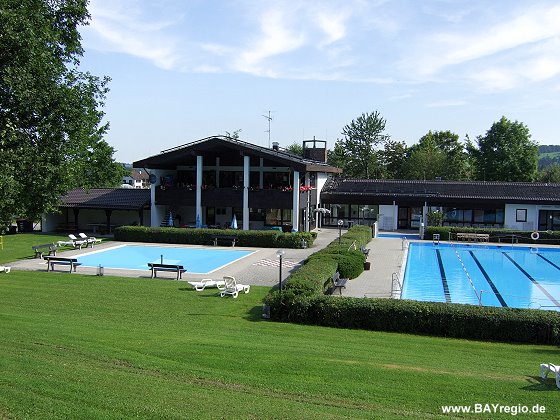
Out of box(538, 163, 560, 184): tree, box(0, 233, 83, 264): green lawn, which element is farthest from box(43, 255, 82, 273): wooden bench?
box(538, 163, 560, 184): tree

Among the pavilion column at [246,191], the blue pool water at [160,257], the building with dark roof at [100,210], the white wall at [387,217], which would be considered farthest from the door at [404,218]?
the building with dark roof at [100,210]

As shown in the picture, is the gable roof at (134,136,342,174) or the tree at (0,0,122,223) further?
the gable roof at (134,136,342,174)

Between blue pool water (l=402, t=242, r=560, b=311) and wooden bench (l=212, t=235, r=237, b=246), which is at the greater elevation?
wooden bench (l=212, t=235, r=237, b=246)

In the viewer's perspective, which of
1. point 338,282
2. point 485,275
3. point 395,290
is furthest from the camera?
point 485,275

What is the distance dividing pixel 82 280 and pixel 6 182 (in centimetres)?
975

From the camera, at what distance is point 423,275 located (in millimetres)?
25656

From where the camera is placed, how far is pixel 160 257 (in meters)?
28.1

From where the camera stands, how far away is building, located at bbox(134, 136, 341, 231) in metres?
36.3

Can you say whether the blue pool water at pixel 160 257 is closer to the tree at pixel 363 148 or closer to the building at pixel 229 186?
the building at pixel 229 186

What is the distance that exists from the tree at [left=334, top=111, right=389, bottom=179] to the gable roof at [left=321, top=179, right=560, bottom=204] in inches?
954

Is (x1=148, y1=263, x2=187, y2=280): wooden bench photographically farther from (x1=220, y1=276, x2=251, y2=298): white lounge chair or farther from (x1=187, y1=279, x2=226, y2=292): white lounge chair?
(x1=220, y1=276, x2=251, y2=298): white lounge chair

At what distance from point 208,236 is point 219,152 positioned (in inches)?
334

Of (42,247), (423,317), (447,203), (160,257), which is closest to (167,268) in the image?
(160,257)

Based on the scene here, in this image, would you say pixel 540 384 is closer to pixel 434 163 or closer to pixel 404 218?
pixel 404 218
